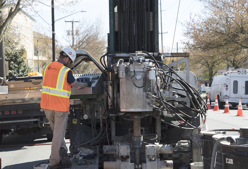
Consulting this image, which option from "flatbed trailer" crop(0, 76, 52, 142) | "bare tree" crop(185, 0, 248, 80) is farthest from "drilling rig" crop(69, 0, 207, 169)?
"bare tree" crop(185, 0, 248, 80)

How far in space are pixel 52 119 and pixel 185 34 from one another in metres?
30.9

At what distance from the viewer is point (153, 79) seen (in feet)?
16.5

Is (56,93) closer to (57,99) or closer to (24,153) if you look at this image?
(57,99)

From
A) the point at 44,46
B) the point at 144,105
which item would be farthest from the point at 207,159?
the point at 44,46

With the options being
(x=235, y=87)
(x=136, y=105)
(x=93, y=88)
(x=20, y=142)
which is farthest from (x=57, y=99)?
(x=235, y=87)

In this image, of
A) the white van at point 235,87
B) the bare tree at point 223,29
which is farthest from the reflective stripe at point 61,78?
the bare tree at point 223,29

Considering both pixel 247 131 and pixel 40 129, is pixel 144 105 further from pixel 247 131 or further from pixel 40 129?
pixel 40 129

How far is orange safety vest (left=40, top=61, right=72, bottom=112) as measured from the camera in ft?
17.8

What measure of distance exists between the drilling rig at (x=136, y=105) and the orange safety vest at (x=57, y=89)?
0.40 m

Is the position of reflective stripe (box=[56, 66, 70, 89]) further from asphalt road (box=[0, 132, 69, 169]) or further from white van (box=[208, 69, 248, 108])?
white van (box=[208, 69, 248, 108])

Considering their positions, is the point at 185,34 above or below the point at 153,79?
above

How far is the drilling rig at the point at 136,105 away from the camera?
5066 millimetres

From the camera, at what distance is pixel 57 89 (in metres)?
5.46

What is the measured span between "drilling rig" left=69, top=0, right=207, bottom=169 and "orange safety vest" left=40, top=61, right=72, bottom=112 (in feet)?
1.31
